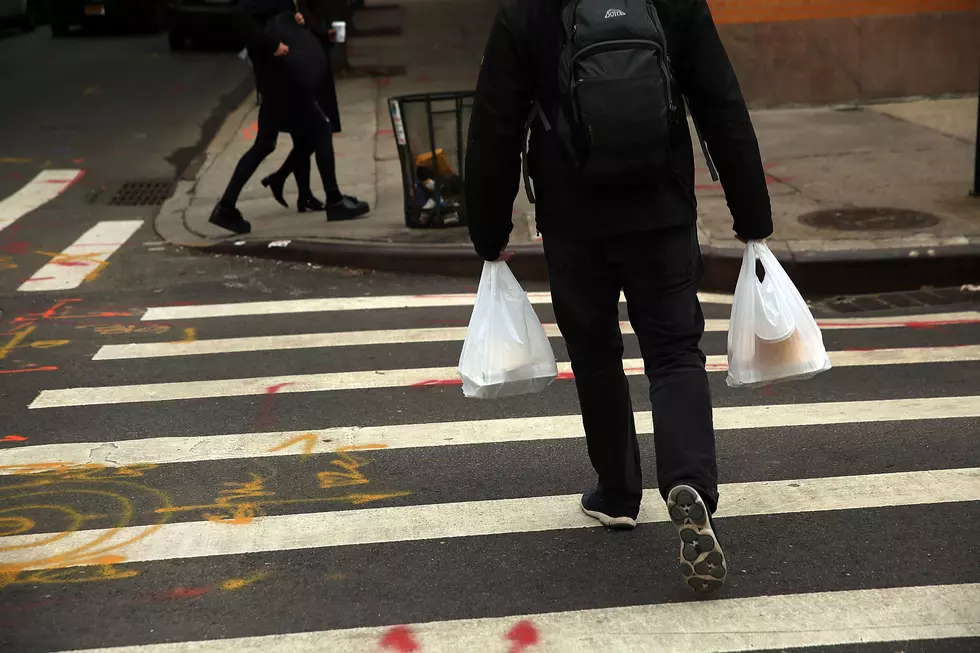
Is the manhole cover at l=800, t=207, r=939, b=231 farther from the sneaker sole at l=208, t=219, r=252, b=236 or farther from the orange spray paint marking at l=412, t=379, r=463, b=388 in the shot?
the sneaker sole at l=208, t=219, r=252, b=236

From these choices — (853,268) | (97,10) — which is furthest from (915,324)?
(97,10)

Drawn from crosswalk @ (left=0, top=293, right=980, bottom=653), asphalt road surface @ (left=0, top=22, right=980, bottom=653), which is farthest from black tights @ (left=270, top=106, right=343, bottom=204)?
crosswalk @ (left=0, top=293, right=980, bottom=653)

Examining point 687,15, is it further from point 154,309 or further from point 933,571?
point 154,309

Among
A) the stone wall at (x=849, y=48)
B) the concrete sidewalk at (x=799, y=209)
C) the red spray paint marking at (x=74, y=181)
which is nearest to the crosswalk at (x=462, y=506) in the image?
the concrete sidewalk at (x=799, y=209)

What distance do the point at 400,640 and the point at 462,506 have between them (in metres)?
1.03

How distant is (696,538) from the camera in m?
3.54

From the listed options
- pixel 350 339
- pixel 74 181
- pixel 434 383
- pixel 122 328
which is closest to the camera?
pixel 434 383

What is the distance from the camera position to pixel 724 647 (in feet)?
11.1

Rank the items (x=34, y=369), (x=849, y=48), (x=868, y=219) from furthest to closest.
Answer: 1. (x=849, y=48)
2. (x=868, y=219)
3. (x=34, y=369)

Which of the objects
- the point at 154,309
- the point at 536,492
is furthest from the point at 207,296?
the point at 536,492

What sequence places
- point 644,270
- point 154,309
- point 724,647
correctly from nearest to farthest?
1. point 724,647
2. point 644,270
3. point 154,309

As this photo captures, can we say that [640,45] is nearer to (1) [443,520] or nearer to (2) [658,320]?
(2) [658,320]

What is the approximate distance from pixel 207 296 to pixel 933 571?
5.32 m

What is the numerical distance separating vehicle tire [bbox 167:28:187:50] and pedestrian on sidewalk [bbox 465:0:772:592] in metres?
19.1
